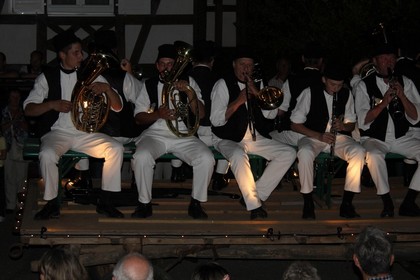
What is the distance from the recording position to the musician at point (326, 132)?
923 centimetres

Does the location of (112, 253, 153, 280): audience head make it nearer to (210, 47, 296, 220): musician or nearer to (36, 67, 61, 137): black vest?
(210, 47, 296, 220): musician

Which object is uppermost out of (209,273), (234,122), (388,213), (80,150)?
(234,122)

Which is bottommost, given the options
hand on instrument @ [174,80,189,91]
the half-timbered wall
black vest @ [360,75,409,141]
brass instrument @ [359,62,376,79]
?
black vest @ [360,75,409,141]

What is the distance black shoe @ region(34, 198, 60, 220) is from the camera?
867cm

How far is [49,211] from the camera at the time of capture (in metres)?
8.70

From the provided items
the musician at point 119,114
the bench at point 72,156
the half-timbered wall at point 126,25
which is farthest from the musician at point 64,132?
the half-timbered wall at point 126,25

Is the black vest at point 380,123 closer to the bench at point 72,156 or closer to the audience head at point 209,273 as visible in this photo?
the bench at point 72,156

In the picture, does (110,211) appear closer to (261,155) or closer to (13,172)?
(261,155)

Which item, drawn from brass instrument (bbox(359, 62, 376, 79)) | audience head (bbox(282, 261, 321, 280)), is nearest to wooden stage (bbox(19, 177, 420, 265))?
brass instrument (bbox(359, 62, 376, 79))

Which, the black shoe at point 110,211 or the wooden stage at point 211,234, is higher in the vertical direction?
the black shoe at point 110,211

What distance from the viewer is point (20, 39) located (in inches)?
627

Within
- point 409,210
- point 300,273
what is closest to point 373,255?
point 300,273

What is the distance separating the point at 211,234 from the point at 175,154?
1.29 m

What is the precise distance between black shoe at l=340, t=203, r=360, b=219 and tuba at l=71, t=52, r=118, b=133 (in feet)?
8.73
